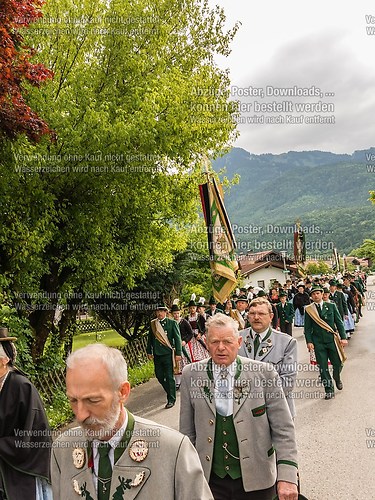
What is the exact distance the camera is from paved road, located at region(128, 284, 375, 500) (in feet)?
18.4

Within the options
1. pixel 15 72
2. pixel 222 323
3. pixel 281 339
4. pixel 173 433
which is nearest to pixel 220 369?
pixel 222 323

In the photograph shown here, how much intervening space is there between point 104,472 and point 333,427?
20.7 feet

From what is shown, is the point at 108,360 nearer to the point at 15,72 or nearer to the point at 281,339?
the point at 281,339

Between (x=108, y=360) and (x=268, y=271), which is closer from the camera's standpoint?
(x=108, y=360)

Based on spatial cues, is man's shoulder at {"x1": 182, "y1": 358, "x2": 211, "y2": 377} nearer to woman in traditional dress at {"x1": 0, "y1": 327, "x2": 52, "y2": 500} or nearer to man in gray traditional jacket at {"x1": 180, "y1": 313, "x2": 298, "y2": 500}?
man in gray traditional jacket at {"x1": 180, "y1": 313, "x2": 298, "y2": 500}

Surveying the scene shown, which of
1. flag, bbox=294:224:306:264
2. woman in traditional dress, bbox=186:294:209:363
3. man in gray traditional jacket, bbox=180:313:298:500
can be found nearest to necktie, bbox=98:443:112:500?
man in gray traditional jacket, bbox=180:313:298:500

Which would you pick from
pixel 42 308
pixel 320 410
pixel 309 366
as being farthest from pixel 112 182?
pixel 309 366

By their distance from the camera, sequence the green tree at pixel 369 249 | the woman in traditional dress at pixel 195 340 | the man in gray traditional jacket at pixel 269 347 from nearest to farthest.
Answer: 1. the man in gray traditional jacket at pixel 269 347
2. the woman in traditional dress at pixel 195 340
3. the green tree at pixel 369 249

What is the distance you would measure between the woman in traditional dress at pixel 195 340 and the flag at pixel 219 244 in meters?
5.44

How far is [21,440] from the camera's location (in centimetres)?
402

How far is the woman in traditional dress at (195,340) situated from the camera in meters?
13.4

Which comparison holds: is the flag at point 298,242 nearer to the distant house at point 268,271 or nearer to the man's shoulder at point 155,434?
the distant house at point 268,271

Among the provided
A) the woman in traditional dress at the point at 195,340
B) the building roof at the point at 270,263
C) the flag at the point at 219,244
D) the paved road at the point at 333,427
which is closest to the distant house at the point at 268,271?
the building roof at the point at 270,263

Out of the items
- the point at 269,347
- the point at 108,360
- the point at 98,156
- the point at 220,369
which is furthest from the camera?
the point at 98,156
